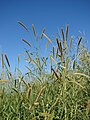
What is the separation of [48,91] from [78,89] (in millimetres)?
342

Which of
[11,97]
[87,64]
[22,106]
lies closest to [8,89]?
[11,97]

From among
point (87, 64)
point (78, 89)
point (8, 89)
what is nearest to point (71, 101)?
point (78, 89)

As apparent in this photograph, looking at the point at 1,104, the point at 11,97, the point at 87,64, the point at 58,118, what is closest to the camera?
the point at 58,118

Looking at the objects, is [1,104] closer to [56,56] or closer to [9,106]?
[9,106]

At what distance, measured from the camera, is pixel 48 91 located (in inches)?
116

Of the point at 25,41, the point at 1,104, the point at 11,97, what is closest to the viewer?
the point at 25,41

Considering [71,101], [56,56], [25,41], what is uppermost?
[25,41]

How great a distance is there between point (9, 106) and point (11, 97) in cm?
31

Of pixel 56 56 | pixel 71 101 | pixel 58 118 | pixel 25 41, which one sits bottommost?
pixel 58 118

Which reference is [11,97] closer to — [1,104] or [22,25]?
[1,104]

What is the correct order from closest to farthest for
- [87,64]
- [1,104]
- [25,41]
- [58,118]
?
[58,118]
[25,41]
[1,104]
[87,64]

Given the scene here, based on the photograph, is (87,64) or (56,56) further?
(87,64)

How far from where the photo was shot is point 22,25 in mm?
2811

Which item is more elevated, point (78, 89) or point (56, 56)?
point (56, 56)
